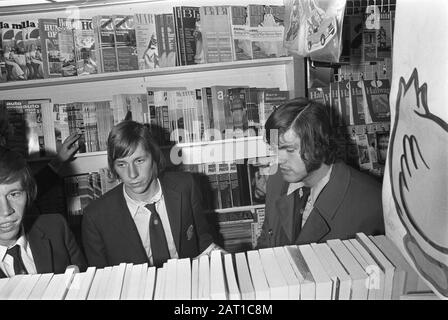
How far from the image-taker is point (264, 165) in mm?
1796

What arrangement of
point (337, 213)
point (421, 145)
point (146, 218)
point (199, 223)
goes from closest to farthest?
point (421, 145) < point (337, 213) < point (146, 218) < point (199, 223)

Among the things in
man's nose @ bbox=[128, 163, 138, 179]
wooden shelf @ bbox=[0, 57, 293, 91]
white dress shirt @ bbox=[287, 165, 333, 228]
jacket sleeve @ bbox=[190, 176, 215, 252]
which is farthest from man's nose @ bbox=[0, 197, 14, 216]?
wooden shelf @ bbox=[0, 57, 293, 91]

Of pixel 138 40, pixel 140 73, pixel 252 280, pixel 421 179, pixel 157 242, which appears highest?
pixel 138 40

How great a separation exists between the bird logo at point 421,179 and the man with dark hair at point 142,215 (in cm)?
87

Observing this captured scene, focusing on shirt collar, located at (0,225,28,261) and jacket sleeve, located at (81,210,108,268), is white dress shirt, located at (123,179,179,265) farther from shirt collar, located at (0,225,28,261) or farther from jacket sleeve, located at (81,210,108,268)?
shirt collar, located at (0,225,28,261)

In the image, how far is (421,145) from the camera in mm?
405

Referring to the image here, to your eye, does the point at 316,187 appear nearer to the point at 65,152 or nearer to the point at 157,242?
the point at 157,242

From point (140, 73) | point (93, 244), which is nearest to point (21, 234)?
point (93, 244)

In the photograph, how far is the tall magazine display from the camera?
378 millimetres

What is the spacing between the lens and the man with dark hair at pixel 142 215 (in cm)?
121

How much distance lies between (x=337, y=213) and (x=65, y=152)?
1189mm

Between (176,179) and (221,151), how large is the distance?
0.40m
